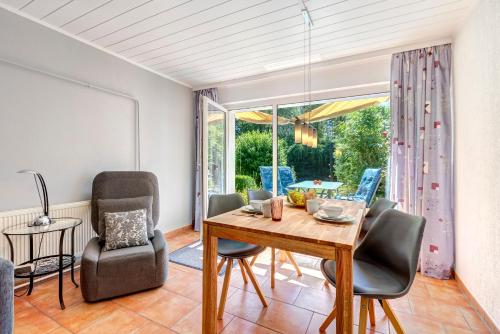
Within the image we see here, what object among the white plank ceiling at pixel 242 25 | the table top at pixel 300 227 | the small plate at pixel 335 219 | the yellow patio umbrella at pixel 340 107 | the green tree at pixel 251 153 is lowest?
the table top at pixel 300 227

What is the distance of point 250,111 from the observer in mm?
4047

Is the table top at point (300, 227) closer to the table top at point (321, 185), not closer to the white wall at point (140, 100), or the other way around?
the table top at point (321, 185)

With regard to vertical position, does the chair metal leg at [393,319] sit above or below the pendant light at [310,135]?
below

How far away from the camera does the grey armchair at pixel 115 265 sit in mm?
1943

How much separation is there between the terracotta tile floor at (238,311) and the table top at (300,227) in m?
0.80

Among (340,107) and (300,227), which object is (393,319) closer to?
(300,227)

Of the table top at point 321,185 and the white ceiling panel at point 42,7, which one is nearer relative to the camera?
the white ceiling panel at point 42,7

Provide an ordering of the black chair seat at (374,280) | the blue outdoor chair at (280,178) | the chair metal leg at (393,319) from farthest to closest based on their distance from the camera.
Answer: the blue outdoor chair at (280,178) → the chair metal leg at (393,319) → the black chair seat at (374,280)

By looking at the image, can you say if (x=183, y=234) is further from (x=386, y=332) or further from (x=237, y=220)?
(x=386, y=332)

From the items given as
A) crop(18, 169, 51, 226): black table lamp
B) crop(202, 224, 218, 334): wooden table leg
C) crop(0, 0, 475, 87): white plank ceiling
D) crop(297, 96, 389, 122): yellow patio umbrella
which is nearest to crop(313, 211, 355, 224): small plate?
crop(202, 224, 218, 334): wooden table leg

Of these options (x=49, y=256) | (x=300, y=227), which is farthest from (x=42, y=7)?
(x=300, y=227)

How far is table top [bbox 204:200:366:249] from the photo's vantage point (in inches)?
48.3

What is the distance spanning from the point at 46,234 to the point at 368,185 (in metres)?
3.72

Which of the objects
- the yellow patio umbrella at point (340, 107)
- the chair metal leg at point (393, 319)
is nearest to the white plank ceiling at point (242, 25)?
the yellow patio umbrella at point (340, 107)
